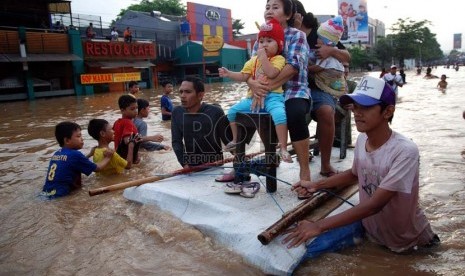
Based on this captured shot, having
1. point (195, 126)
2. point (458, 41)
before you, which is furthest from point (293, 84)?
point (458, 41)

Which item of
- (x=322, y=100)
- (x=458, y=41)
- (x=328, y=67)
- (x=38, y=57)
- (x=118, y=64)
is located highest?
(x=458, y=41)

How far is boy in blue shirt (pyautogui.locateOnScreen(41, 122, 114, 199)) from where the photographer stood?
455cm

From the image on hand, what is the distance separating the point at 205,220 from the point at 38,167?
4332 mm

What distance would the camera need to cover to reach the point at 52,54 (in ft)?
75.9

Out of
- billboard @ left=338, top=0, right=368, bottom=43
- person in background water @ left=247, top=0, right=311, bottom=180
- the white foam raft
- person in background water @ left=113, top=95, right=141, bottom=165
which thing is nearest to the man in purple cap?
the white foam raft

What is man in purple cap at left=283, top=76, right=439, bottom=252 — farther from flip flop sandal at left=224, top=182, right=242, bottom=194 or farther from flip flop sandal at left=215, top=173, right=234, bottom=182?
flip flop sandal at left=215, top=173, right=234, bottom=182

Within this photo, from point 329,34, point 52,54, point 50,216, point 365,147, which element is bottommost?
point 50,216

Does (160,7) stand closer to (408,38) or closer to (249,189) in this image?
(408,38)

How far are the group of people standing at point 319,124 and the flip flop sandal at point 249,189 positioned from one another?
406 mm

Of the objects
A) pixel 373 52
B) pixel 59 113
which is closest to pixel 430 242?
pixel 59 113

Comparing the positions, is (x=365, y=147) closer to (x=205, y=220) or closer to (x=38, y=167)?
(x=205, y=220)

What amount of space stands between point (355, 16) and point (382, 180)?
51126mm

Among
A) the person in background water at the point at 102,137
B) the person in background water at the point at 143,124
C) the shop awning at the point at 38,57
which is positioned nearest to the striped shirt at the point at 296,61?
the person in background water at the point at 102,137

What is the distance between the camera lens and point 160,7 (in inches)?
2080
